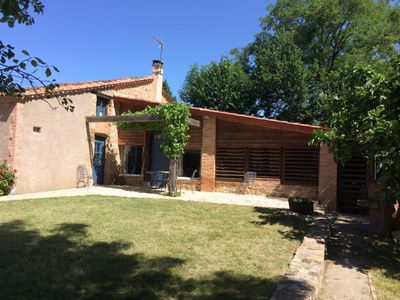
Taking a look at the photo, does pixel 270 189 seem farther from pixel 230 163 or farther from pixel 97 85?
pixel 97 85

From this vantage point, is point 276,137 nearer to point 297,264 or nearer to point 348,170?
point 348,170

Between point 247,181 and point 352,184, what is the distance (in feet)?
13.3

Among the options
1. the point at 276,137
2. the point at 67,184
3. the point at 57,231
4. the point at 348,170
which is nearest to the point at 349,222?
the point at 348,170

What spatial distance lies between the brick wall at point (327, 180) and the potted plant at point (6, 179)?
1062 cm

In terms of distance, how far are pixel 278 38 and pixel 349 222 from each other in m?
17.1

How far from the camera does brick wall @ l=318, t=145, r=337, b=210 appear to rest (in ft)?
38.8

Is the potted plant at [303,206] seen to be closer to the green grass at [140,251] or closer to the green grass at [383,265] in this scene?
the green grass at [140,251]

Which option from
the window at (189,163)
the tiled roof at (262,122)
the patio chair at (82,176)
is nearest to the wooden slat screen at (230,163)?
the window at (189,163)

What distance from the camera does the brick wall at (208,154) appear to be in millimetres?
14719

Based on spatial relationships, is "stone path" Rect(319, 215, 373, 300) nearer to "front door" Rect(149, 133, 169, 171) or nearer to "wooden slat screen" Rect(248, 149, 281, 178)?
"wooden slat screen" Rect(248, 149, 281, 178)

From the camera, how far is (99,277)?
4.12 meters

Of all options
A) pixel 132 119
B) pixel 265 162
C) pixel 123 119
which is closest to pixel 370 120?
pixel 265 162

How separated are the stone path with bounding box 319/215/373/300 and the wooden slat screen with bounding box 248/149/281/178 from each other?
5345 millimetres

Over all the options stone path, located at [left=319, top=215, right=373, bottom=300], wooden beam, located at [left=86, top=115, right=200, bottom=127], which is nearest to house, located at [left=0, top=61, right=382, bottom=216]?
wooden beam, located at [left=86, top=115, right=200, bottom=127]
